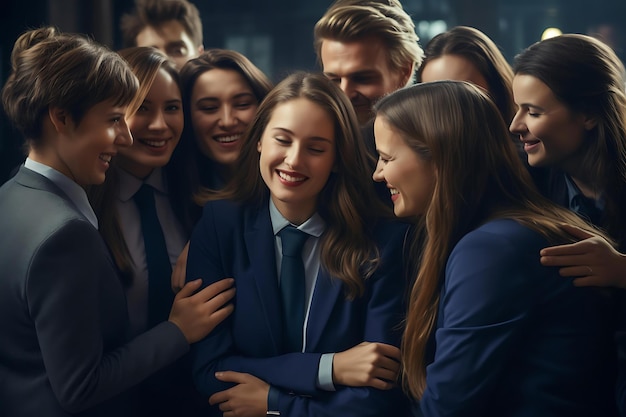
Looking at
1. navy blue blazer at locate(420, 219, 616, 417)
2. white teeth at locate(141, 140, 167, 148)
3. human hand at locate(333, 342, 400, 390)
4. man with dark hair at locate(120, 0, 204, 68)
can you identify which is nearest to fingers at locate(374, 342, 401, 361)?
human hand at locate(333, 342, 400, 390)

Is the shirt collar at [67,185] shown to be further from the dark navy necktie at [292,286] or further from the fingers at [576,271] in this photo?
the fingers at [576,271]

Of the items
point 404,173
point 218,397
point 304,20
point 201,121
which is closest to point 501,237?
point 404,173

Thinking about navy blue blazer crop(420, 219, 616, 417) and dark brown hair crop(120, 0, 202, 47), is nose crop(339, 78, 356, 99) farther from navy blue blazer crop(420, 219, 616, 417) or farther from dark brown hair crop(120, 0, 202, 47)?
dark brown hair crop(120, 0, 202, 47)

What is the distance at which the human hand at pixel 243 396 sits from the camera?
174 centimetres

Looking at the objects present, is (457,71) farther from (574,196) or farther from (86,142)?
(86,142)

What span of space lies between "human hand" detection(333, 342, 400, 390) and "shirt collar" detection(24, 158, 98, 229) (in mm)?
597

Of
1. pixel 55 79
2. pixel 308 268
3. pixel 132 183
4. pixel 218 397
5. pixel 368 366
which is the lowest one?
pixel 218 397

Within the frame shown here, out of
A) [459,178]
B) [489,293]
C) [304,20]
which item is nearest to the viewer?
[489,293]

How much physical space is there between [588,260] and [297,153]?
0.65 metres

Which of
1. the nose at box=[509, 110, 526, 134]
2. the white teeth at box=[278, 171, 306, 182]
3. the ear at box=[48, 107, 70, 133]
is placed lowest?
the white teeth at box=[278, 171, 306, 182]

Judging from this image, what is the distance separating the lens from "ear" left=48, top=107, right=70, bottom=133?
1605 millimetres

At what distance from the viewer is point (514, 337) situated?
1.42 metres

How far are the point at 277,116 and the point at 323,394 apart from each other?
24.9 inches

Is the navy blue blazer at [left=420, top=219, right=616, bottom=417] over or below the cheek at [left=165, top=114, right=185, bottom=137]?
below
